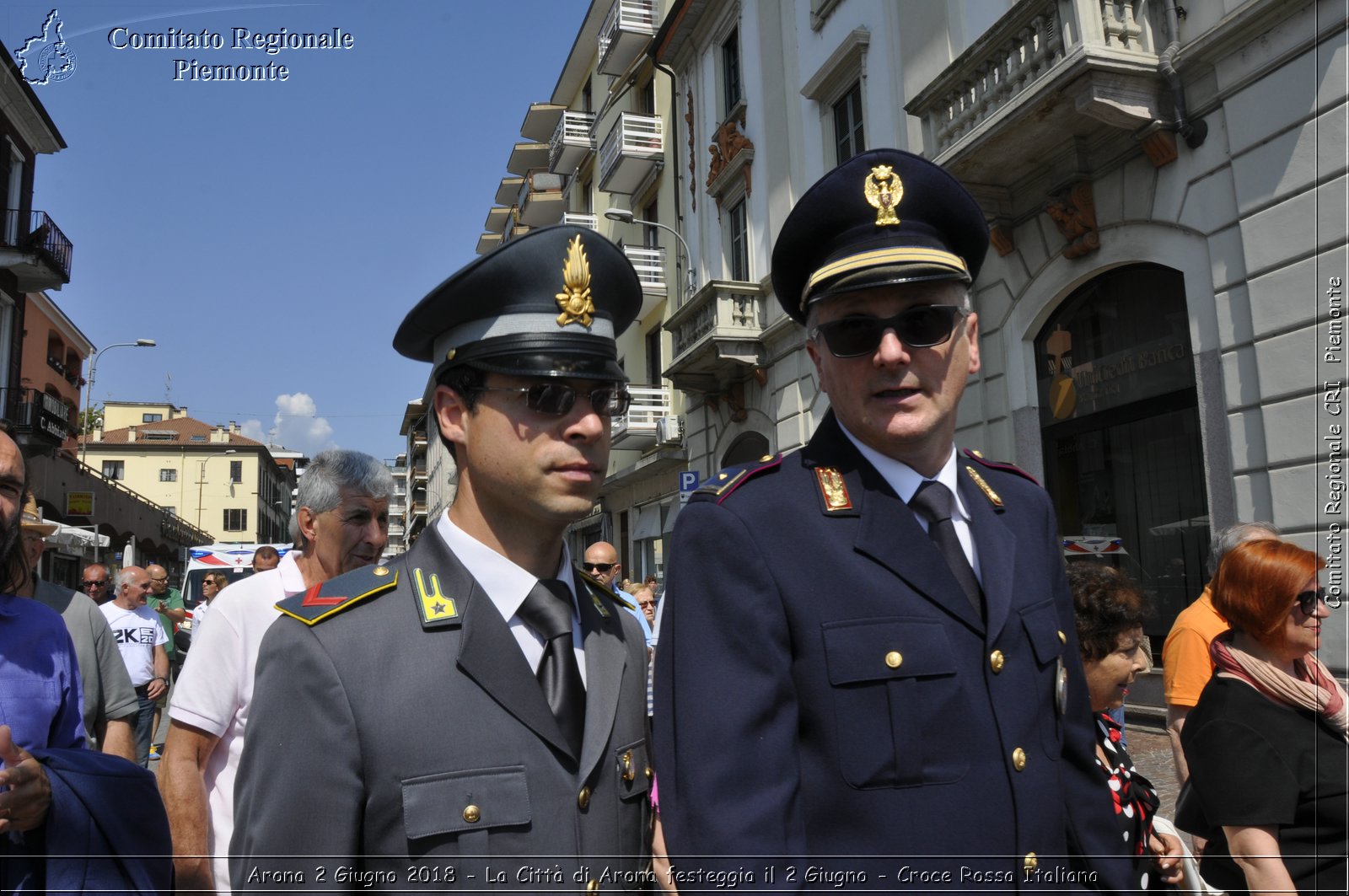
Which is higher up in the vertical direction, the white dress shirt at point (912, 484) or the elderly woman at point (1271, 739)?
the white dress shirt at point (912, 484)

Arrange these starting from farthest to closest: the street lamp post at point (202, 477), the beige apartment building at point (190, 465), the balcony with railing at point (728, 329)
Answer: the street lamp post at point (202, 477), the beige apartment building at point (190, 465), the balcony with railing at point (728, 329)

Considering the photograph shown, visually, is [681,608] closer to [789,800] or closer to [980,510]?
[789,800]

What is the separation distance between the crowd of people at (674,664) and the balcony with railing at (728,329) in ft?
46.0

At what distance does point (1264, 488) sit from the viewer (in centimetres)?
716

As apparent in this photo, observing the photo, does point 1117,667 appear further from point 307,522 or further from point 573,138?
point 573,138

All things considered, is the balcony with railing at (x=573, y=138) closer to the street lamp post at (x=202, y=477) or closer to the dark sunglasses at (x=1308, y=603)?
A: the dark sunglasses at (x=1308, y=603)

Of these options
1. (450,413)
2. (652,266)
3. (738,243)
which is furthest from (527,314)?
(652,266)

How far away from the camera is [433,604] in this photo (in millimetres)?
1826

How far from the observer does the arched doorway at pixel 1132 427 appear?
840cm

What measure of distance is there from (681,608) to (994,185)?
31.3 feet

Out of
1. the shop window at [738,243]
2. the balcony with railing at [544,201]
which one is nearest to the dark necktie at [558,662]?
the shop window at [738,243]

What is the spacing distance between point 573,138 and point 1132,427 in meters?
23.2

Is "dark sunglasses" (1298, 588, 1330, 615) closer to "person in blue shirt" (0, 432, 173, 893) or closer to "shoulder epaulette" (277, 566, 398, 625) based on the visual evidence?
"shoulder epaulette" (277, 566, 398, 625)

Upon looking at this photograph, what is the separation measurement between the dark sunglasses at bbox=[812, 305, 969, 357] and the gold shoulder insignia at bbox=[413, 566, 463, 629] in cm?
92
